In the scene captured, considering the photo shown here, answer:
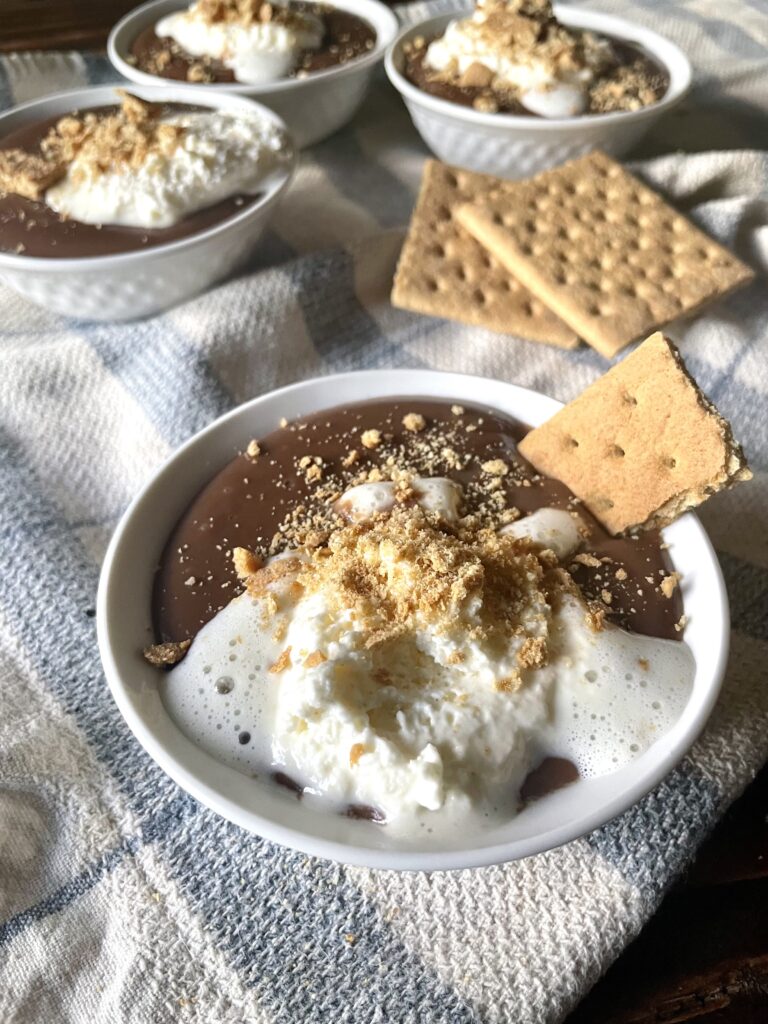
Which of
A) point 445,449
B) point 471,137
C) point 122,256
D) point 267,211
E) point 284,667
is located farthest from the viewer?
point 471,137

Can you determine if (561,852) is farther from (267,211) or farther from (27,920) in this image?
(267,211)

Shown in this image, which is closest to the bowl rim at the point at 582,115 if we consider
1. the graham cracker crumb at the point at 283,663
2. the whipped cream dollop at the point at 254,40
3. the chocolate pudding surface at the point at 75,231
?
the whipped cream dollop at the point at 254,40

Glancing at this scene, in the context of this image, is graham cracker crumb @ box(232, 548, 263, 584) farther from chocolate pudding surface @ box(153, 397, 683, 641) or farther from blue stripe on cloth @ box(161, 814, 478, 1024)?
blue stripe on cloth @ box(161, 814, 478, 1024)

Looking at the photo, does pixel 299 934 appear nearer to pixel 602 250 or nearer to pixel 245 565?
pixel 245 565

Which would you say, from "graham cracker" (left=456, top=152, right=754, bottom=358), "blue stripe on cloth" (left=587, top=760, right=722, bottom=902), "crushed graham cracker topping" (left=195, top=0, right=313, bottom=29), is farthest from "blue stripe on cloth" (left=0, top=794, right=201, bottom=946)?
"crushed graham cracker topping" (left=195, top=0, right=313, bottom=29)

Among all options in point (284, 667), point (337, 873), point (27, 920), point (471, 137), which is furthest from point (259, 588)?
point (471, 137)

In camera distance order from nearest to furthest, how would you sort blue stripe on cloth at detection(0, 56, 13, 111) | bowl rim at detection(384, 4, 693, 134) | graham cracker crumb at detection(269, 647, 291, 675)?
graham cracker crumb at detection(269, 647, 291, 675) < bowl rim at detection(384, 4, 693, 134) < blue stripe on cloth at detection(0, 56, 13, 111)
